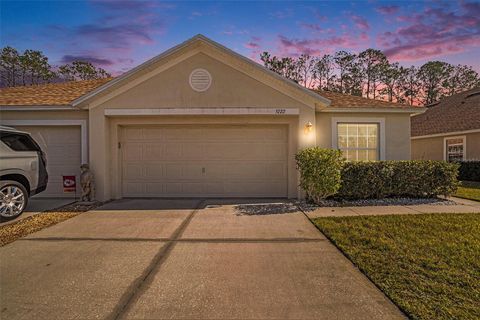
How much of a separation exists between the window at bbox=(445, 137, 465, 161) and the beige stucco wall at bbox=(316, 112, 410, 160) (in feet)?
26.7

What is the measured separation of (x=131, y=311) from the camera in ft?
8.63

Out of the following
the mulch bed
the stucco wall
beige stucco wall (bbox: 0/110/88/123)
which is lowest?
the mulch bed

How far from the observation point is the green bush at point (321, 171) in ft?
23.8

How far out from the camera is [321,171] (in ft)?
23.8

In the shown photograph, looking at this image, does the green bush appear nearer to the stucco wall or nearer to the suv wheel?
the stucco wall

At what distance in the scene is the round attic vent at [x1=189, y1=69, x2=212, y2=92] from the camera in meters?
8.09

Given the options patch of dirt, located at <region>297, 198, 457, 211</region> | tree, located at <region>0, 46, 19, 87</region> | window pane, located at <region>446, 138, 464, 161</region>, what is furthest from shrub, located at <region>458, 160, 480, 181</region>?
tree, located at <region>0, 46, 19, 87</region>

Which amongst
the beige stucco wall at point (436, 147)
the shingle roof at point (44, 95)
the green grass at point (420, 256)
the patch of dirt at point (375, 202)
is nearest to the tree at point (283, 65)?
the beige stucco wall at point (436, 147)

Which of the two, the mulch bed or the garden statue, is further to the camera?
the garden statue

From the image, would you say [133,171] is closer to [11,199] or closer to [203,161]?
[203,161]

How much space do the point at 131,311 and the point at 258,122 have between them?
6816mm

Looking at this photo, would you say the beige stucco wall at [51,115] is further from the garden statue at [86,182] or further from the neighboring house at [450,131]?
the neighboring house at [450,131]

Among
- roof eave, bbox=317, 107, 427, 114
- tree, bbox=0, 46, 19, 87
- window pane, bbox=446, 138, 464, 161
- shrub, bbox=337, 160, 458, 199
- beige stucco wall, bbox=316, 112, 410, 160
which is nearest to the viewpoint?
shrub, bbox=337, 160, 458, 199

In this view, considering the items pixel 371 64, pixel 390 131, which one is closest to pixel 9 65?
pixel 390 131
